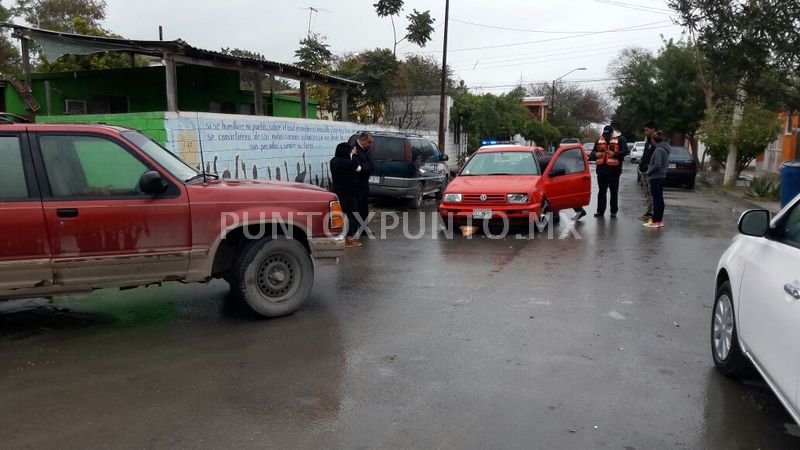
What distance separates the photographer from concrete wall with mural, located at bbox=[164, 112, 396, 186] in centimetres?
1174

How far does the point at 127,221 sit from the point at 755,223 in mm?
4737

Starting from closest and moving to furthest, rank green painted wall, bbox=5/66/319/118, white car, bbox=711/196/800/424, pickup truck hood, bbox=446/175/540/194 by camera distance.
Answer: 1. white car, bbox=711/196/800/424
2. pickup truck hood, bbox=446/175/540/194
3. green painted wall, bbox=5/66/319/118

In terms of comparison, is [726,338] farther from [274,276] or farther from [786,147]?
[786,147]

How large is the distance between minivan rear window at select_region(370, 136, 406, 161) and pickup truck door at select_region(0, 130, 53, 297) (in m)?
9.82

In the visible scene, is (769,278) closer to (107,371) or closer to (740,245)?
(740,245)

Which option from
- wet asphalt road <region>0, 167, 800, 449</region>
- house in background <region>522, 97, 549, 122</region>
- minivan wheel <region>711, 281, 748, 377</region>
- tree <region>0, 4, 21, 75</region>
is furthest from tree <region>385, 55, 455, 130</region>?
house in background <region>522, 97, 549, 122</region>

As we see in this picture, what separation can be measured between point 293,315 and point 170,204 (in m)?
1.56

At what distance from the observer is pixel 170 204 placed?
5320 millimetres

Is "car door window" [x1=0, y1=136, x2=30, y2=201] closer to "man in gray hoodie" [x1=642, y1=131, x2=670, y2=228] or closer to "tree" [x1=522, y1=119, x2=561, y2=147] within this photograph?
"man in gray hoodie" [x1=642, y1=131, x2=670, y2=228]

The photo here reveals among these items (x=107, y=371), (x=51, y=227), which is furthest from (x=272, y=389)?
(x=51, y=227)

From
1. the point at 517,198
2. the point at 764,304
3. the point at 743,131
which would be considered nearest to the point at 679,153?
the point at 743,131

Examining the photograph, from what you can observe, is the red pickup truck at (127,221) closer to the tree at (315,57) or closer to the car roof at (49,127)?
the car roof at (49,127)

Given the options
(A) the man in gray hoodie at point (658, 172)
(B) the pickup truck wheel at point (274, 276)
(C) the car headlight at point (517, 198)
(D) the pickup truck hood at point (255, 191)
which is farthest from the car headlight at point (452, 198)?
(B) the pickup truck wheel at point (274, 276)

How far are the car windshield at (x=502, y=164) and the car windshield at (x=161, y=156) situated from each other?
21.8 feet
